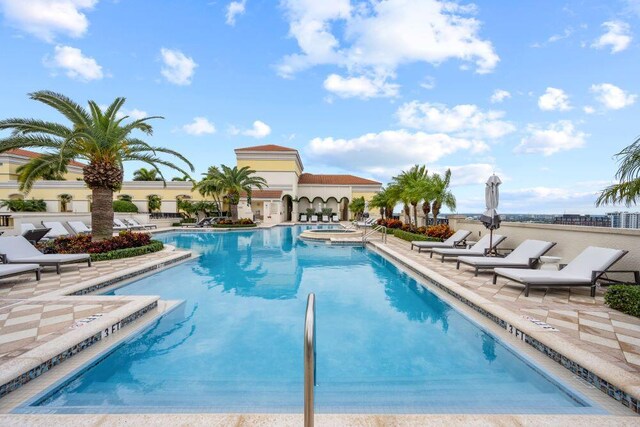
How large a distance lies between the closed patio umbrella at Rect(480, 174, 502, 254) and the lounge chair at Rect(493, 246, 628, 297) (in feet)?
8.83

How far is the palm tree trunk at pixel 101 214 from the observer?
10344 millimetres

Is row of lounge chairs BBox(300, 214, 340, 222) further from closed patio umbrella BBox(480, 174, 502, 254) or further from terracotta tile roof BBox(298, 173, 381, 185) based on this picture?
closed patio umbrella BBox(480, 174, 502, 254)

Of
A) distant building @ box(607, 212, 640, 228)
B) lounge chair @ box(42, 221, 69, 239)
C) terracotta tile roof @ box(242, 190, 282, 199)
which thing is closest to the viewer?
distant building @ box(607, 212, 640, 228)

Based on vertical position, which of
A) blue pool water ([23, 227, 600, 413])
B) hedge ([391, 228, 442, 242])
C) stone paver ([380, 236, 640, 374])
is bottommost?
blue pool water ([23, 227, 600, 413])

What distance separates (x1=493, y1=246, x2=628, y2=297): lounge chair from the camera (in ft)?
18.0

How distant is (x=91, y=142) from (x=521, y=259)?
12514 mm

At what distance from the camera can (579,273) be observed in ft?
19.2

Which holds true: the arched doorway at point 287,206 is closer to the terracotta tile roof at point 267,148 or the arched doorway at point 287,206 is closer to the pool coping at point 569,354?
the terracotta tile roof at point 267,148

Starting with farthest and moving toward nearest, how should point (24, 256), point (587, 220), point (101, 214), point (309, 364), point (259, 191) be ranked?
point (259, 191) < point (101, 214) < point (587, 220) < point (24, 256) < point (309, 364)

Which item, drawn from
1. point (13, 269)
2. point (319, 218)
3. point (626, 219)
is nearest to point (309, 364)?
point (13, 269)

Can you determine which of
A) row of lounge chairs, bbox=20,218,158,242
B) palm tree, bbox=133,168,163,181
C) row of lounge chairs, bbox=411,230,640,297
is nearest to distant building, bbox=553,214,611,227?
row of lounge chairs, bbox=411,230,640,297

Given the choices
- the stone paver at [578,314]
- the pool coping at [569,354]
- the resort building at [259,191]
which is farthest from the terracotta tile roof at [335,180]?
the pool coping at [569,354]

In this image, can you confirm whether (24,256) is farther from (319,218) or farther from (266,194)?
(319,218)

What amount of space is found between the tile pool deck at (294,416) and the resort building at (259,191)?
28.2 metres
